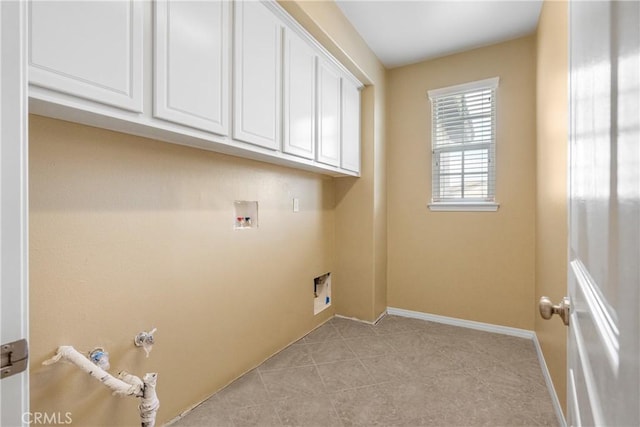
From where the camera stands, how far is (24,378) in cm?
59

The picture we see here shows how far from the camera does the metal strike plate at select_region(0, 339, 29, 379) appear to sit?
55cm

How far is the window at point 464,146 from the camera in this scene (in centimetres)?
303

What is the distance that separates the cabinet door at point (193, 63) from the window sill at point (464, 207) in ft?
8.01

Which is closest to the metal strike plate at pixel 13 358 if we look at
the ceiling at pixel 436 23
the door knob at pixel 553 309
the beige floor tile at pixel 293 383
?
the door knob at pixel 553 309

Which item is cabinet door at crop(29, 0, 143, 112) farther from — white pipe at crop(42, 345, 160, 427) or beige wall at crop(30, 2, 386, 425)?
white pipe at crop(42, 345, 160, 427)

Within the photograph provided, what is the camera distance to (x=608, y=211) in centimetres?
42

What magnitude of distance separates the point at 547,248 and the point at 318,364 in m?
1.87

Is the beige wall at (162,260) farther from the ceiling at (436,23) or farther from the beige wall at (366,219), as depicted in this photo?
the beige wall at (366,219)

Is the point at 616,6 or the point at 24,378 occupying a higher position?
the point at 616,6

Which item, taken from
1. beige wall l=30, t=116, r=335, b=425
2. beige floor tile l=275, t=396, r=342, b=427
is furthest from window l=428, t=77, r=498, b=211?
beige floor tile l=275, t=396, r=342, b=427

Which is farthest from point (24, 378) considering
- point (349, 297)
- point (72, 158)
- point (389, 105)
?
point (389, 105)

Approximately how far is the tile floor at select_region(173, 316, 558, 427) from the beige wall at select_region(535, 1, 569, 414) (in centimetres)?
28

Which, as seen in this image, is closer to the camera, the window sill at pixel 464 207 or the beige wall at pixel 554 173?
the beige wall at pixel 554 173

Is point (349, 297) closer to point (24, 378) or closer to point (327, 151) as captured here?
point (327, 151)
